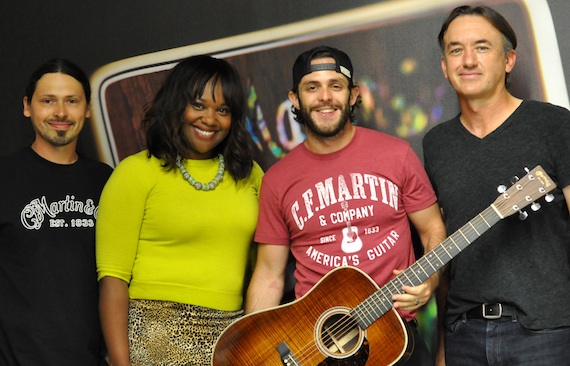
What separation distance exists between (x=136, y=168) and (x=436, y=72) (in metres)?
1.30

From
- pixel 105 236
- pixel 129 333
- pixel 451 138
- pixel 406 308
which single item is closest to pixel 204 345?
pixel 129 333

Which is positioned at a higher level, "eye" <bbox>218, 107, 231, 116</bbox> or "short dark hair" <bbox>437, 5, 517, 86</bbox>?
"short dark hair" <bbox>437, 5, 517, 86</bbox>

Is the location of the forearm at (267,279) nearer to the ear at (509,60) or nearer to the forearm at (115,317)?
the forearm at (115,317)

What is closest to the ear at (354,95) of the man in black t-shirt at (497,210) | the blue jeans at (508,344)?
the man in black t-shirt at (497,210)

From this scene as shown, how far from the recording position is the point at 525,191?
2490 mm

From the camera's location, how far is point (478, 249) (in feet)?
8.76

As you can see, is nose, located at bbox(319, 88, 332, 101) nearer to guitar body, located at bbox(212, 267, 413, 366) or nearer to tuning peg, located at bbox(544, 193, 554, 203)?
guitar body, located at bbox(212, 267, 413, 366)

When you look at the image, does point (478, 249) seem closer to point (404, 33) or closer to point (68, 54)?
point (404, 33)

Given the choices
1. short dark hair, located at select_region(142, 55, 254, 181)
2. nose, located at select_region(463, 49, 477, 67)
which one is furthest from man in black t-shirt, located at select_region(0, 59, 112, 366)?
nose, located at select_region(463, 49, 477, 67)

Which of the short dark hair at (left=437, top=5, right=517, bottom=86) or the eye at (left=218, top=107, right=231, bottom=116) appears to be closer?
the short dark hair at (left=437, top=5, right=517, bottom=86)

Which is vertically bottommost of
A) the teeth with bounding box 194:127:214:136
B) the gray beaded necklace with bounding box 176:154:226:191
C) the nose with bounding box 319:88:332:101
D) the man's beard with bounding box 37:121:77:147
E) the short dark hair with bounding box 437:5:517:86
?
the gray beaded necklace with bounding box 176:154:226:191

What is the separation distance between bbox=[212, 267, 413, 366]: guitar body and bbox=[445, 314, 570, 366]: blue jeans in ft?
0.82

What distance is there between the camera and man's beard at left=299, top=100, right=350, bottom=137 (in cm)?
281

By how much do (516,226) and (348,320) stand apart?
0.66m
